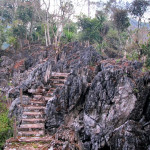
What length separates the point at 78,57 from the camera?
614 inches

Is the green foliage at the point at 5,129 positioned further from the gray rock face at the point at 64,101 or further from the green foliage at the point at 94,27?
the green foliage at the point at 94,27

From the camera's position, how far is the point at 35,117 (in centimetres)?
927

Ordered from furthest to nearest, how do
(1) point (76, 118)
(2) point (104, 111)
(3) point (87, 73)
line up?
1. (3) point (87, 73)
2. (1) point (76, 118)
3. (2) point (104, 111)

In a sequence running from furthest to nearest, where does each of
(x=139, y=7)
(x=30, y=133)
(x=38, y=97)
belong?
(x=139, y=7) < (x=38, y=97) < (x=30, y=133)

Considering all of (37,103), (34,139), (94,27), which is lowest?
(34,139)

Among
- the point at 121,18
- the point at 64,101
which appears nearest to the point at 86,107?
the point at 64,101

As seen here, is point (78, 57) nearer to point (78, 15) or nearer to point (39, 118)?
point (39, 118)

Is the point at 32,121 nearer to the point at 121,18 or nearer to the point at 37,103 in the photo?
the point at 37,103

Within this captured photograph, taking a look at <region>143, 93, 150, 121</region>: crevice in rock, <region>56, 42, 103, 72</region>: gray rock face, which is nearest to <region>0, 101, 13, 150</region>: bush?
<region>56, 42, 103, 72</region>: gray rock face

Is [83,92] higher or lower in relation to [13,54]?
lower

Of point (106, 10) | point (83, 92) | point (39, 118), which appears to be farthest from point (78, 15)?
point (39, 118)

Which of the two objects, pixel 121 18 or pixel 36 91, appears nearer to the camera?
pixel 36 91

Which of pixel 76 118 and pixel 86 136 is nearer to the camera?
pixel 86 136

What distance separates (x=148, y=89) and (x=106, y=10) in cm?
1810
